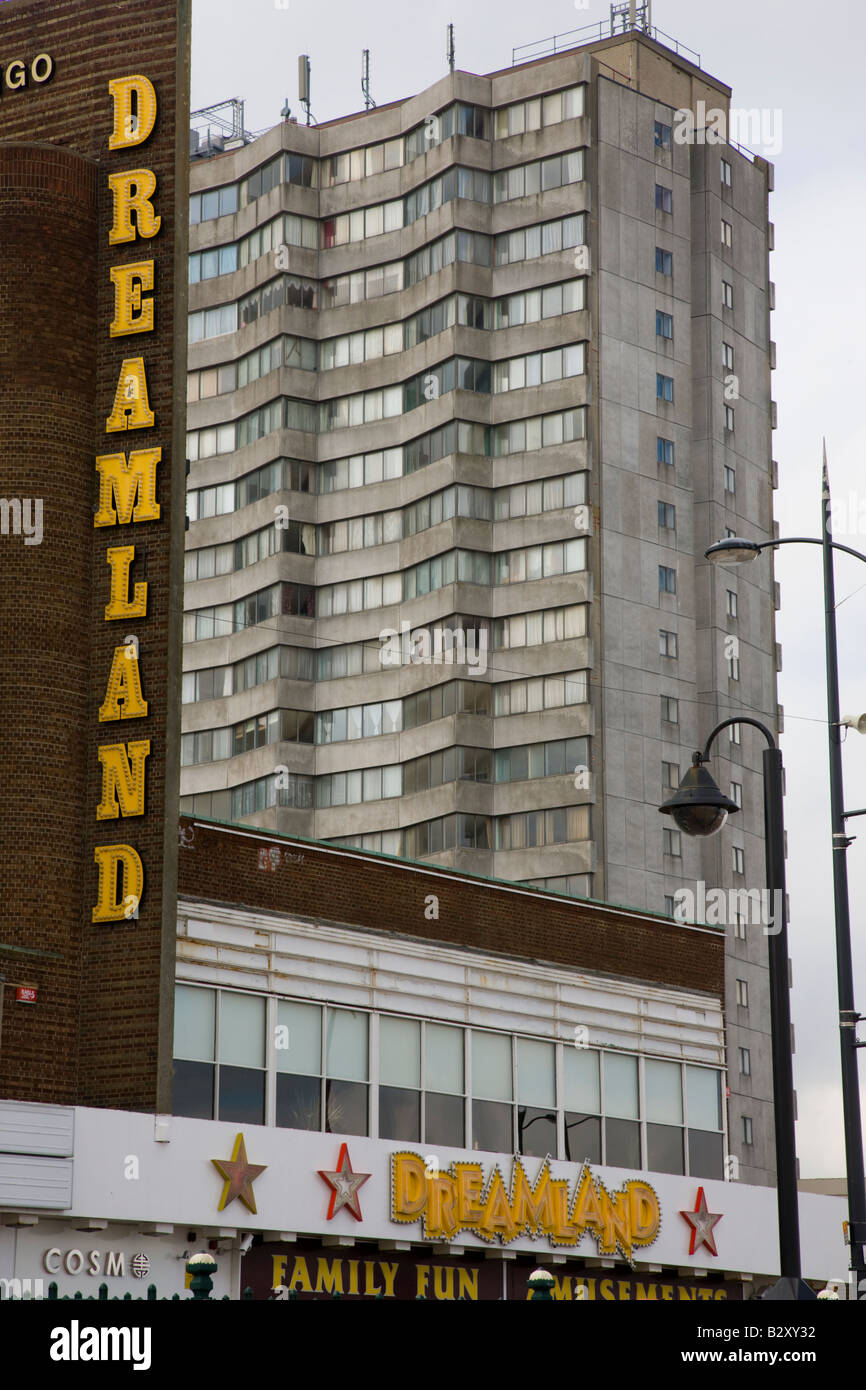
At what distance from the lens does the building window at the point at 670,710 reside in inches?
3735

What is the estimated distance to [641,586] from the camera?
95.5 metres

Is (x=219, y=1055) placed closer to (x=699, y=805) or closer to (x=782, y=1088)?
(x=699, y=805)

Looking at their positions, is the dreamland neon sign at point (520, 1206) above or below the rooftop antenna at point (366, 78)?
below

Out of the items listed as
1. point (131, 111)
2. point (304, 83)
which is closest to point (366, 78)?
point (304, 83)

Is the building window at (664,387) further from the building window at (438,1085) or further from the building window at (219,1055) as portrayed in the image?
the building window at (219,1055)

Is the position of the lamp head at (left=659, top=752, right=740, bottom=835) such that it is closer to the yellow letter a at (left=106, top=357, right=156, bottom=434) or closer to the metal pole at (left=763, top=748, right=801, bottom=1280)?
the metal pole at (left=763, top=748, right=801, bottom=1280)

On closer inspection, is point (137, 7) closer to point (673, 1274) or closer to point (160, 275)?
point (160, 275)

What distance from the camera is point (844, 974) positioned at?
2178 centimetres

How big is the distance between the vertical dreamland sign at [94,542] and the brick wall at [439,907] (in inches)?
64.1

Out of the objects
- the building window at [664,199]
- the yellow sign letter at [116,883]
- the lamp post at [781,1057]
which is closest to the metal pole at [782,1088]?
the lamp post at [781,1057]

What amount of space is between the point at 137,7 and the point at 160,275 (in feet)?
16.3

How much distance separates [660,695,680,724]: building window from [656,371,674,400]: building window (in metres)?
14.9

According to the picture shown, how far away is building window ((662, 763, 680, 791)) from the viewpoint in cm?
9362

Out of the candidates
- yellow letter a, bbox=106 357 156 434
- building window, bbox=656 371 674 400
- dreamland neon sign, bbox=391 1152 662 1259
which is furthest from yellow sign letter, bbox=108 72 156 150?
building window, bbox=656 371 674 400
